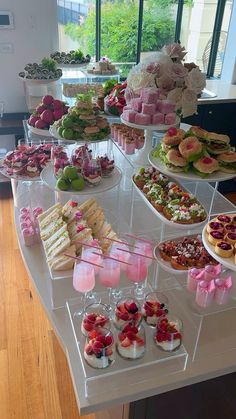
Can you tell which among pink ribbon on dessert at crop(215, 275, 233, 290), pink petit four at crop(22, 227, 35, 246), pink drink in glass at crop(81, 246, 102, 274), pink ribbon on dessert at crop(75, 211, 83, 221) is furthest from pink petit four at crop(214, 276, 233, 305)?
pink petit four at crop(22, 227, 35, 246)

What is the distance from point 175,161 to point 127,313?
69cm

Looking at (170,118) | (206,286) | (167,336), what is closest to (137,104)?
(170,118)

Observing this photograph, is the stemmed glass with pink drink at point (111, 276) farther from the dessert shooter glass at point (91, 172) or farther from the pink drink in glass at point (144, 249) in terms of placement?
the dessert shooter glass at point (91, 172)

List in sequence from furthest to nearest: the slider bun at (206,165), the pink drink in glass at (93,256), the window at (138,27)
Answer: the window at (138,27) < the slider bun at (206,165) < the pink drink in glass at (93,256)

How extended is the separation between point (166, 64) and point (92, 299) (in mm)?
1396

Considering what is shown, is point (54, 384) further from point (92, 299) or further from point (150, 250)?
point (150, 250)

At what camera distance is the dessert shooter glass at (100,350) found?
1.04 metres

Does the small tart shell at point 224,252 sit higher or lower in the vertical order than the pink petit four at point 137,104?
lower

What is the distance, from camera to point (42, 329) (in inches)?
87.2

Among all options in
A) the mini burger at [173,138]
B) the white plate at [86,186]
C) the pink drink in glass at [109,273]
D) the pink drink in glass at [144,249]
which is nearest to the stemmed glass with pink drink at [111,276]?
the pink drink in glass at [109,273]

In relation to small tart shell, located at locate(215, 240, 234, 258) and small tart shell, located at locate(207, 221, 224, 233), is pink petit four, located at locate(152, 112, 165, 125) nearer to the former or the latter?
small tart shell, located at locate(207, 221, 224, 233)

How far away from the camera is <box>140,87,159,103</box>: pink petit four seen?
1917 millimetres

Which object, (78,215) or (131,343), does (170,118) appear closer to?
(78,215)

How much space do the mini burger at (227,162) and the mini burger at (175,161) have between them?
155 mm
